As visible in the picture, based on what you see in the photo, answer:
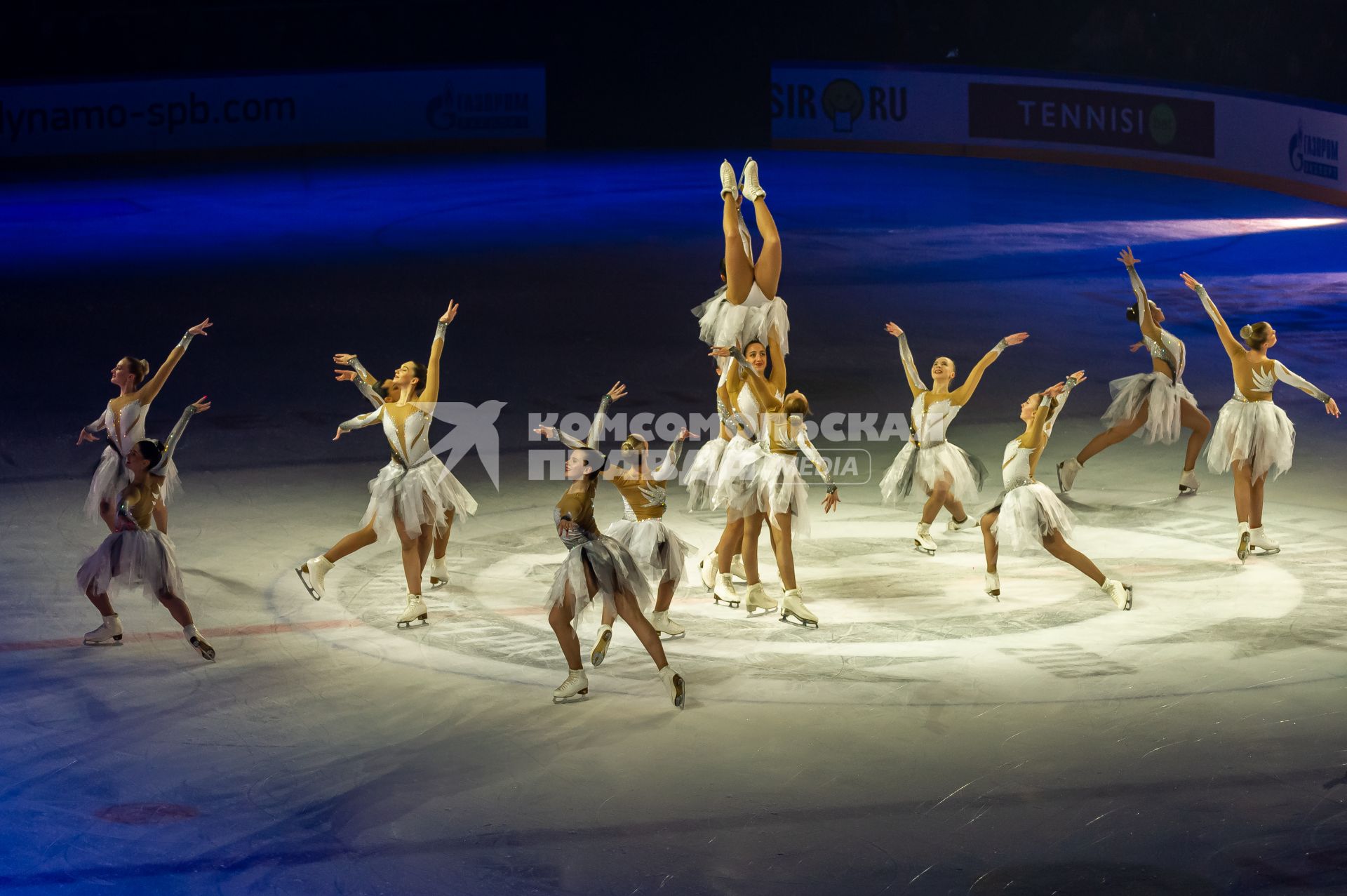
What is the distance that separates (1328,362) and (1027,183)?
1355 cm

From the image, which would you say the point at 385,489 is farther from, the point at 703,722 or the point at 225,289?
the point at 225,289

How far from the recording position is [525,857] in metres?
7.32

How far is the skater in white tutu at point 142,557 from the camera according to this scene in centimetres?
967

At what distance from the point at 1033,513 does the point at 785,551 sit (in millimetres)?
1530

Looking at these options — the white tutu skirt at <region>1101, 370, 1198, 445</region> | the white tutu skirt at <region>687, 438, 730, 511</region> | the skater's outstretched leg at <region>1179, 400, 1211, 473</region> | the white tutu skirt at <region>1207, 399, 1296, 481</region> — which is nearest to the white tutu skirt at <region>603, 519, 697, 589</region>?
the white tutu skirt at <region>687, 438, 730, 511</region>

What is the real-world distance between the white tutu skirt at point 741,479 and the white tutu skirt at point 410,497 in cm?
171

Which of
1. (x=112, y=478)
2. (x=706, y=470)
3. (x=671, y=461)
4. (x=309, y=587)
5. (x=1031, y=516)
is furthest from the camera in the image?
(x=112, y=478)

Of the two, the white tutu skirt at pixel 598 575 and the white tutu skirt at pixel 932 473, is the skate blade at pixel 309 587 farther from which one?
the white tutu skirt at pixel 932 473

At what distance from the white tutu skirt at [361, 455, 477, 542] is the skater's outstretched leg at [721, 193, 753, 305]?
2.14 metres

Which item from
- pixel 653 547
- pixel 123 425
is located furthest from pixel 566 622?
pixel 123 425

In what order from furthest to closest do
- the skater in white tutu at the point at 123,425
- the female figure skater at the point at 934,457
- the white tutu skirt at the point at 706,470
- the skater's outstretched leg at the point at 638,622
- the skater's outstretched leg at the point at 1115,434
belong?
the skater's outstretched leg at the point at 1115,434, the female figure skater at the point at 934,457, the skater in white tutu at the point at 123,425, the white tutu skirt at the point at 706,470, the skater's outstretched leg at the point at 638,622

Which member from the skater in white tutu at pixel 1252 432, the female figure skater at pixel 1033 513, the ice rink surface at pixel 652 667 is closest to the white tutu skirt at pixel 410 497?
the ice rink surface at pixel 652 667

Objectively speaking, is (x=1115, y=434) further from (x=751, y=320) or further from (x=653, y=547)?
(x=653, y=547)

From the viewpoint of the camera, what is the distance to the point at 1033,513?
10.5m
